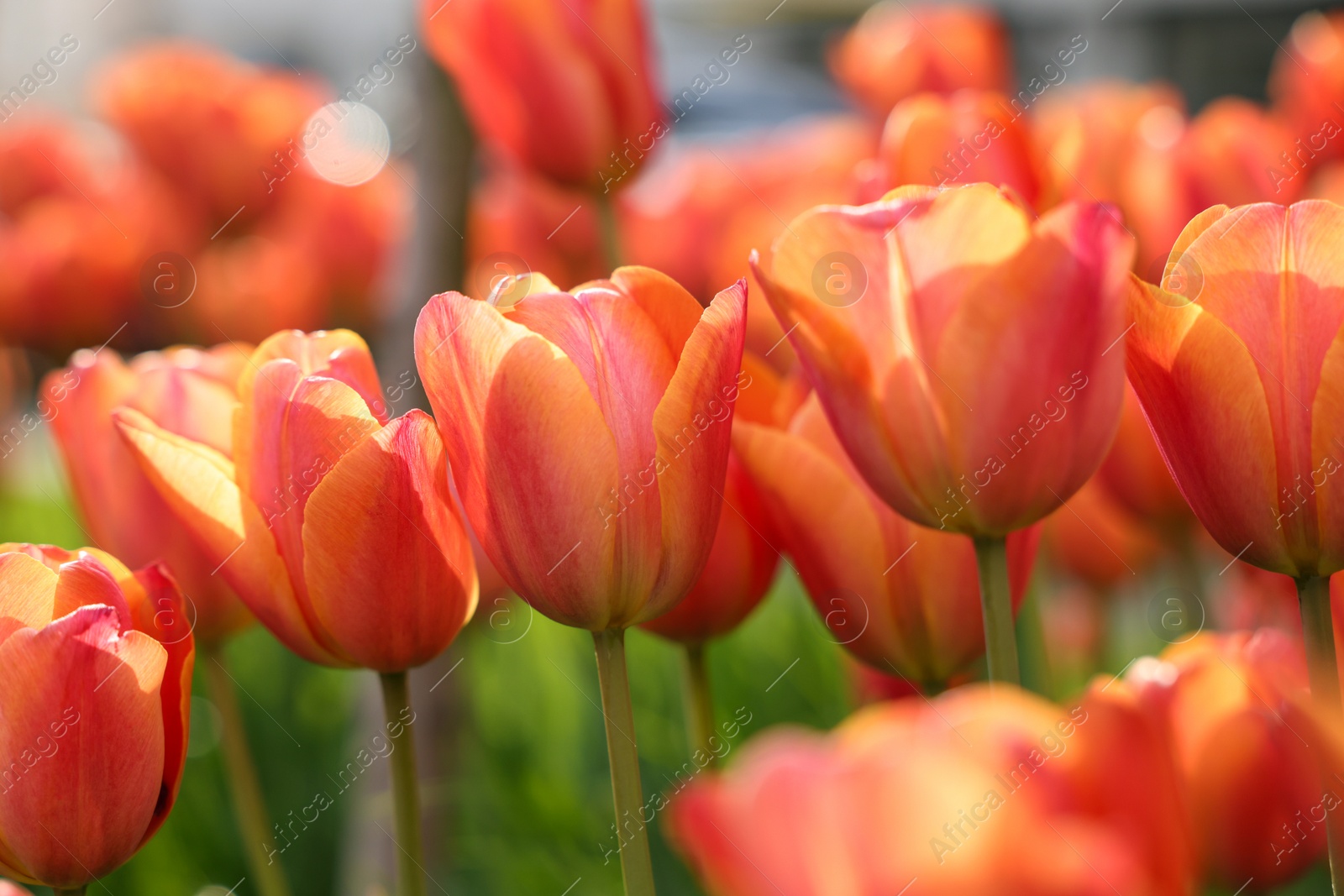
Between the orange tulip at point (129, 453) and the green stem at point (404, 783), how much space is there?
13cm

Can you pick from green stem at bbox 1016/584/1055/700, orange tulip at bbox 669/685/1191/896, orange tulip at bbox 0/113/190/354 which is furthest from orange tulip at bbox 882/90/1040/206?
orange tulip at bbox 0/113/190/354

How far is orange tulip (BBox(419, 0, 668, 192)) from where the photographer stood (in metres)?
0.85

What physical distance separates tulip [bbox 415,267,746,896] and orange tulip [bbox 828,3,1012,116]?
0.79 meters

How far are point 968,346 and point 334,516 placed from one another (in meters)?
0.22

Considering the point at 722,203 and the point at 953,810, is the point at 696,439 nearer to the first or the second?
the point at 953,810

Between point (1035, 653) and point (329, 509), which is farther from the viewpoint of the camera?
point (1035, 653)

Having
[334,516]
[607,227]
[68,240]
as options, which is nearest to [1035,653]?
[607,227]

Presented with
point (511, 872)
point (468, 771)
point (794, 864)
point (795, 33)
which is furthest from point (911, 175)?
point (795, 33)

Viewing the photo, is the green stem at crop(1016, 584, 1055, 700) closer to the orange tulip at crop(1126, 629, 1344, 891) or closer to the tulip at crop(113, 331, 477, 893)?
the orange tulip at crop(1126, 629, 1344, 891)

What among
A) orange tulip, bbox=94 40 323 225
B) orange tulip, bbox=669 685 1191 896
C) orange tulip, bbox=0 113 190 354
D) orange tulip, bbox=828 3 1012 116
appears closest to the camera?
orange tulip, bbox=669 685 1191 896

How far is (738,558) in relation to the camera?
55 cm

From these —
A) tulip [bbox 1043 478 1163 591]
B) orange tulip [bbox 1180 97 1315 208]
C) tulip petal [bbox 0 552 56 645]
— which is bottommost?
tulip [bbox 1043 478 1163 591]

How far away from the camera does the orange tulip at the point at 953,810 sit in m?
0.24

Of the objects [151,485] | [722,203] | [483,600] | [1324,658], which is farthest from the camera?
[722,203]
